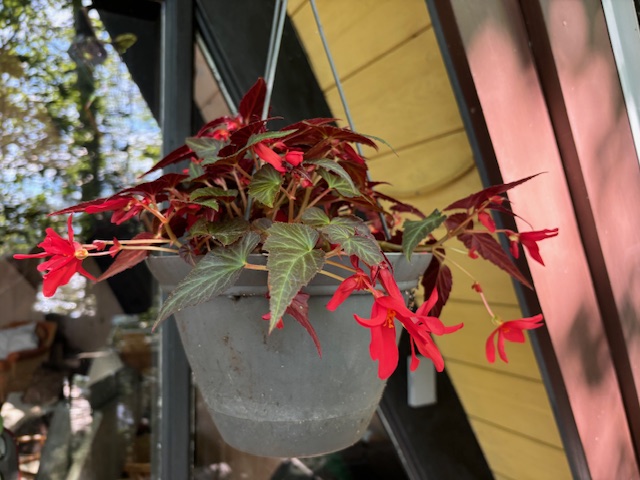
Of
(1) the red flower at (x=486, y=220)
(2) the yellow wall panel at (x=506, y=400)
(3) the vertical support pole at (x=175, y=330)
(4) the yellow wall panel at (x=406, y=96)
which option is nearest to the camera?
(1) the red flower at (x=486, y=220)

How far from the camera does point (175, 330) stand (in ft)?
3.44

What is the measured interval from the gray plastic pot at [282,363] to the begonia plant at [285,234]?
1.0 inches

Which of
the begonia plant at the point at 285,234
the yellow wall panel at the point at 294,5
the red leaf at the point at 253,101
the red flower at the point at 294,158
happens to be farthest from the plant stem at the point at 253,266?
the yellow wall panel at the point at 294,5

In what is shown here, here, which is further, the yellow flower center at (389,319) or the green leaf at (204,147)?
the green leaf at (204,147)

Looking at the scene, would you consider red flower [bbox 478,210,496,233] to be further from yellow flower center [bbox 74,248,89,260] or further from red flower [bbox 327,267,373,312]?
yellow flower center [bbox 74,248,89,260]

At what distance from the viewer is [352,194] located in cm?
45

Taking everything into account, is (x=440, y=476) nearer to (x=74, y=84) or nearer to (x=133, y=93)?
(x=133, y=93)

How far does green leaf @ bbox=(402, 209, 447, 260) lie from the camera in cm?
46

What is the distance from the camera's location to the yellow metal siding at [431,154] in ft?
2.69

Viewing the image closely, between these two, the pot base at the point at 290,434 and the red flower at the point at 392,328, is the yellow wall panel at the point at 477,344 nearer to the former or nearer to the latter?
the pot base at the point at 290,434

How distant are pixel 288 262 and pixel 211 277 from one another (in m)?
0.08

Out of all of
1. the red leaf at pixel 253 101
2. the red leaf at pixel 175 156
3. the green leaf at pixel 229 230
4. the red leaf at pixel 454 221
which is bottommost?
the red leaf at pixel 454 221

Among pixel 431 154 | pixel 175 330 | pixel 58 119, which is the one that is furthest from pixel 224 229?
pixel 58 119

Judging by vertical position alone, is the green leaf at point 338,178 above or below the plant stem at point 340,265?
above
